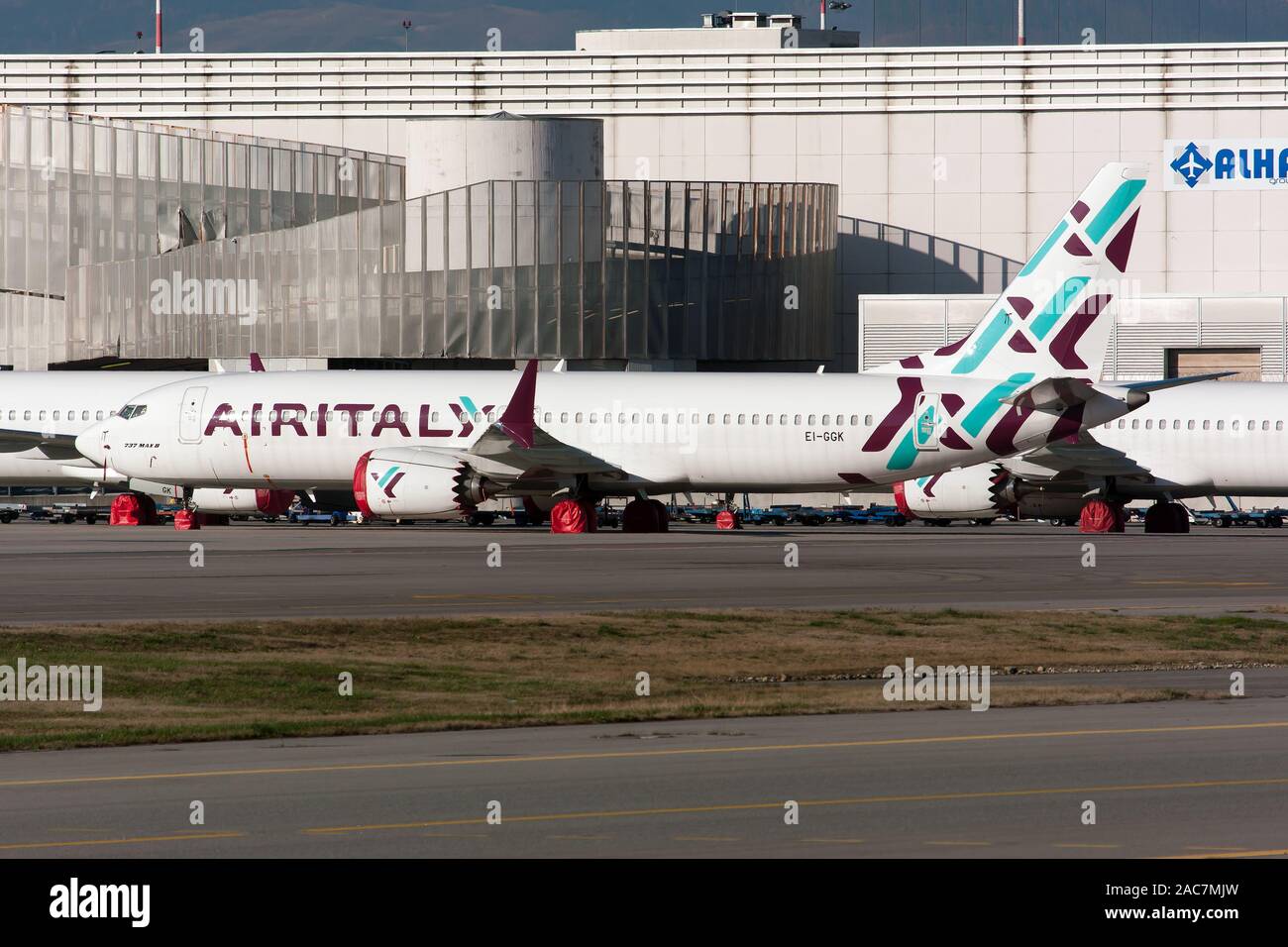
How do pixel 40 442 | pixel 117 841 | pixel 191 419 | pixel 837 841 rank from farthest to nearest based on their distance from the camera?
pixel 40 442 < pixel 191 419 < pixel 837 841 < pixel 117 841

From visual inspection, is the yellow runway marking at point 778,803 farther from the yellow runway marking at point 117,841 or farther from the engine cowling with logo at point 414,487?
the engine cowling with logo at point 414,487

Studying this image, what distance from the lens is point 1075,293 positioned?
48469 millimetres

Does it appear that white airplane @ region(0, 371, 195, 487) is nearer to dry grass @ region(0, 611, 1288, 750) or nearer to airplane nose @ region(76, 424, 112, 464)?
airplane nose @ region(76, 424, 112, 464)

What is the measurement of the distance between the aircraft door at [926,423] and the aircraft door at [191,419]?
19819 millimetres

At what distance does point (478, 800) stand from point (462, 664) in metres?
8.62

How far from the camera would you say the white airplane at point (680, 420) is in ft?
156

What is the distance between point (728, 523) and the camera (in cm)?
5662

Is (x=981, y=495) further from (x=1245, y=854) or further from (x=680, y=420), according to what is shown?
(x=1245, y=854)

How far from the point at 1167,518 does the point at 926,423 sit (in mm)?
10808

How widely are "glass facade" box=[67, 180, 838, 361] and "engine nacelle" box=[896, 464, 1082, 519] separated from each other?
75.6 ft

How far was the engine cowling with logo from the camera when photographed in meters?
47.0

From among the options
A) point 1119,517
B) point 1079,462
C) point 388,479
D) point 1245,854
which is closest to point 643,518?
point 388,479

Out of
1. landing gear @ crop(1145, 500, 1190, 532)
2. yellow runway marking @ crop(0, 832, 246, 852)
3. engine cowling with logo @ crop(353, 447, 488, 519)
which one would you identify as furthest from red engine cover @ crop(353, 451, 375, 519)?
yellow runway marking @ crop(0, 832, 246, 852)

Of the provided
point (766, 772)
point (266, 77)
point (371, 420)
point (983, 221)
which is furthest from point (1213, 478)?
point (266, 77)
